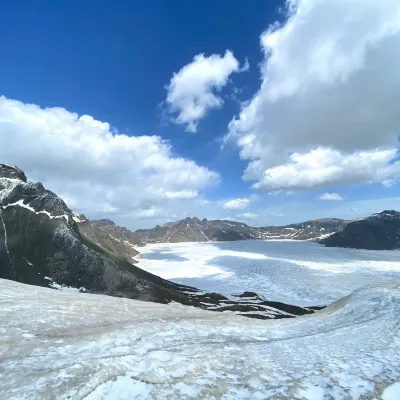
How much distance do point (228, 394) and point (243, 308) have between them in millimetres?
70787

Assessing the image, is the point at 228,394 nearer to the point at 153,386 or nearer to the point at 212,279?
the point at 153,386

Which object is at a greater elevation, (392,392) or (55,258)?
(55,258)

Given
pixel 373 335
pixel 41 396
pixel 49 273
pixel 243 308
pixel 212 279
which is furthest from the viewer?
pixel 212 279

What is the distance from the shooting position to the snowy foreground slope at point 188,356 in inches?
305

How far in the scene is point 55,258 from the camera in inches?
2795

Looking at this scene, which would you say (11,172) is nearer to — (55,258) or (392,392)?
(55,258)

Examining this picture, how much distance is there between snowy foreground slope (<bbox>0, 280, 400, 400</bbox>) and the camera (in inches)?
305

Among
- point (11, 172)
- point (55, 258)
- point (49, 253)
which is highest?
point (11, 172)

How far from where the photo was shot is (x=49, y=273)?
68.1 meters

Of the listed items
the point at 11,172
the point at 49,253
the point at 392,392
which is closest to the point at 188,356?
the point at 392,392

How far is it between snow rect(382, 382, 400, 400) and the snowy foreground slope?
0.02 metres

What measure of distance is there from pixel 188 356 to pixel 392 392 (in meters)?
5.90

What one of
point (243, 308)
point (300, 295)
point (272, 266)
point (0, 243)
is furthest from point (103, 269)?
point (272, 266)

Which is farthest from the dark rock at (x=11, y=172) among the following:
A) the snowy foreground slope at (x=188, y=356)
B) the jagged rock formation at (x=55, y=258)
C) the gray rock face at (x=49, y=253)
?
the snowy foreground slope at (x=188, y=356)
